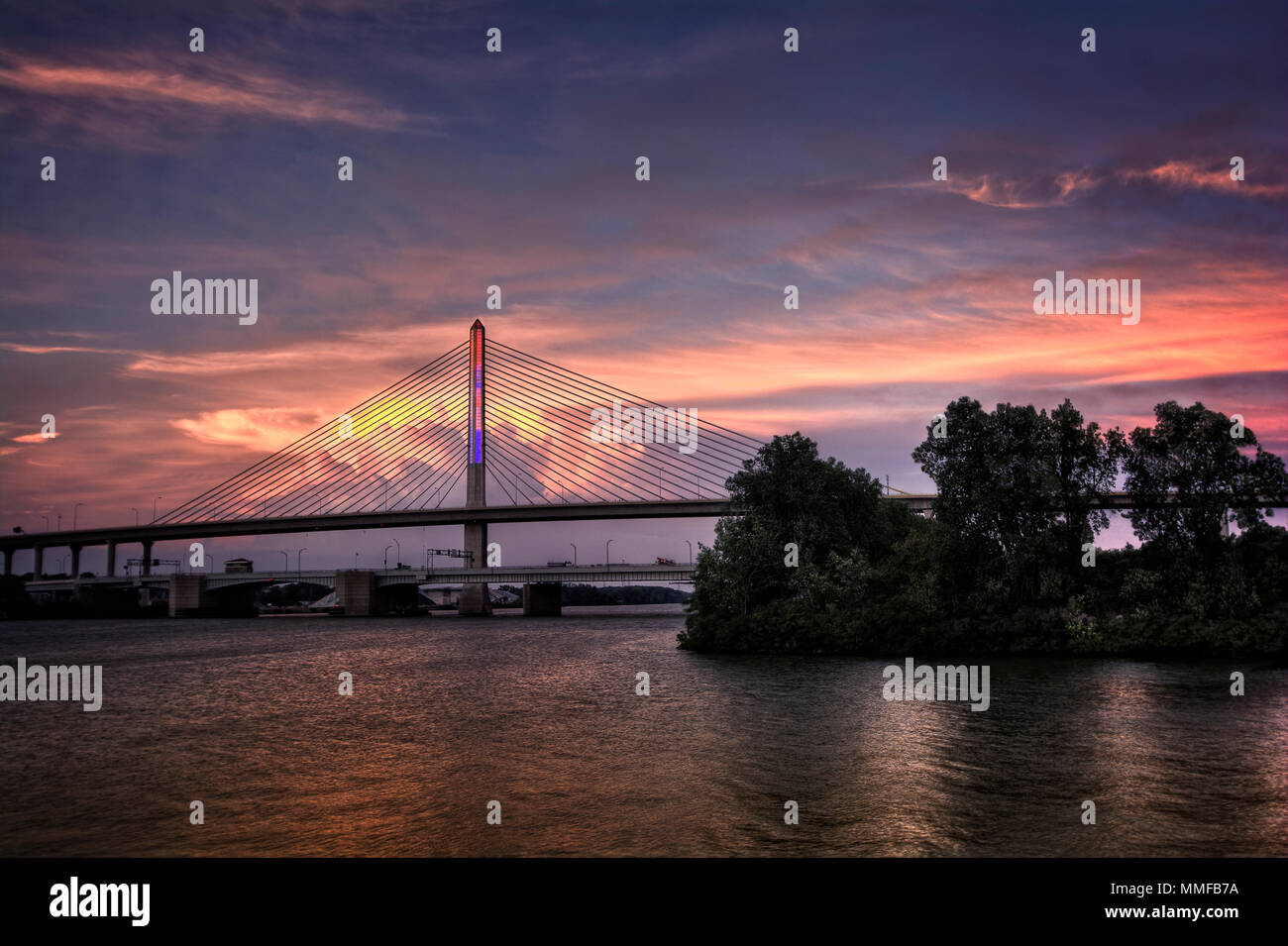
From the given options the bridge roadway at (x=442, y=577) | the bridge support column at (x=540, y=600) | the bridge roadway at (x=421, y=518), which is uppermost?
the bridge roadway at (x=421, y=518)

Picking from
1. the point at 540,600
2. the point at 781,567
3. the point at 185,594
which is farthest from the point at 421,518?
the point at 781,567

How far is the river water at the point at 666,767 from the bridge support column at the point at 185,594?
3879 inches

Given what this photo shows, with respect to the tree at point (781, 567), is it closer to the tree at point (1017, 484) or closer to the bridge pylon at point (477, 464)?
the tree at point (1017, 484)

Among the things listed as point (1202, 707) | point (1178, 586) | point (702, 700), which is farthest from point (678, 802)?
point (1178, 586)

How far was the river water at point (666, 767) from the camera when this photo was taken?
16609 mm

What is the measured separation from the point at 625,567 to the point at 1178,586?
2848 inches

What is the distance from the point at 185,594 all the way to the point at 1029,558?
12921 centimetres

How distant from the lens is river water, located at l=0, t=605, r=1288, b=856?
654 inches

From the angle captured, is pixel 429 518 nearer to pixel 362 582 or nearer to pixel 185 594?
pixel 362 582

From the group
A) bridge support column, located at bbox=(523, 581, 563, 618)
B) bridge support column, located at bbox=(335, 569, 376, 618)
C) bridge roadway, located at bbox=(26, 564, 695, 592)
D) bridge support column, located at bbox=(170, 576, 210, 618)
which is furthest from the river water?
bridge support column, located at bbox=(523, 581, 563, 618)

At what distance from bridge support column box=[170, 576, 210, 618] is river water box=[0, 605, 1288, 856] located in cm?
9853

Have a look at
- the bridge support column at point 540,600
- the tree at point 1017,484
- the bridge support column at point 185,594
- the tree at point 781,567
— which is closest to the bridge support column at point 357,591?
the bridge support column at point 185,594
